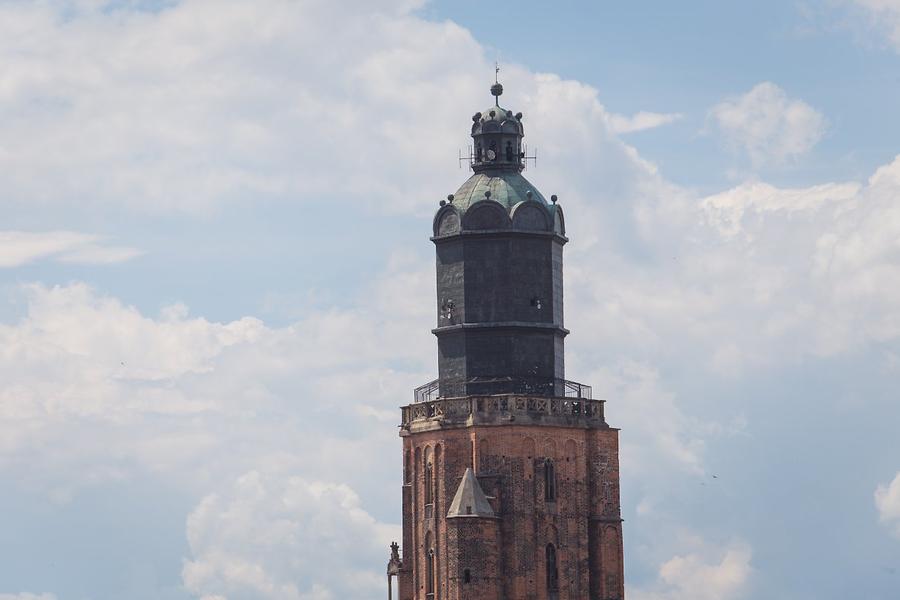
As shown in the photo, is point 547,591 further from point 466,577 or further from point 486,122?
point 486,122

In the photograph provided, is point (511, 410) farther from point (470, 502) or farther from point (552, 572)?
point (552, 572)

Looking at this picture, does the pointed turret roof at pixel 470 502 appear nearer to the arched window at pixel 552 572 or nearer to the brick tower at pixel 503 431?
the brick tower at pixel 503 431

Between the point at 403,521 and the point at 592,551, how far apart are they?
12133 mm

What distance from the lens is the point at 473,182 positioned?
623 ft

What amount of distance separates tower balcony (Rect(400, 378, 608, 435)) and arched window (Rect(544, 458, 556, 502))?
8.28 feet

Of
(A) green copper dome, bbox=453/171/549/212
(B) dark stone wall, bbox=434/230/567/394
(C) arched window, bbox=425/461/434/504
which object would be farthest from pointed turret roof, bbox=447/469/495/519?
(A) green copper dome, bbox=453/171/549/212

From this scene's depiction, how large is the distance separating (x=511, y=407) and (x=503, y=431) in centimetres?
158

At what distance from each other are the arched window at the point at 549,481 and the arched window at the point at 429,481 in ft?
23.6

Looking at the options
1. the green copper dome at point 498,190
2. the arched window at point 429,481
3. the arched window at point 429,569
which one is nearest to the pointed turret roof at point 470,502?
the arched window at point 429,481

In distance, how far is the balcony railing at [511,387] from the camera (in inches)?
7293

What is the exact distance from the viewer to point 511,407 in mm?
183375

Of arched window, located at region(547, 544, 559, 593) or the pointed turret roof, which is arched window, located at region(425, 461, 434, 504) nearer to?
the pointed turret roof

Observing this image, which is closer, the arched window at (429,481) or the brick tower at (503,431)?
the brick tower at (503,431)

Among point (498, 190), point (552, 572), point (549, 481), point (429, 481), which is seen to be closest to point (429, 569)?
point (429, 481)
